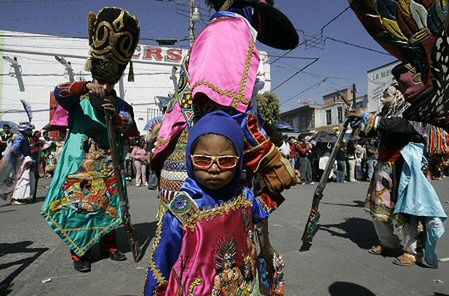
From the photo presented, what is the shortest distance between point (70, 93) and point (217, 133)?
223 cm

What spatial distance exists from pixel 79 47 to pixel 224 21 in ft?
86.8

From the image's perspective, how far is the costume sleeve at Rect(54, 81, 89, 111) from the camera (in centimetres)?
322

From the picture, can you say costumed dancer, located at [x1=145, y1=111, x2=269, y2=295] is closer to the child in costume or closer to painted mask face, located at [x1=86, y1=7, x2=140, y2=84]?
the child in costume

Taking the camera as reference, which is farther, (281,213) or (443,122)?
(281,213)

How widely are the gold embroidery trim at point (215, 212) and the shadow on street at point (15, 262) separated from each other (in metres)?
2.37

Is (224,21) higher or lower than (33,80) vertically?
lower

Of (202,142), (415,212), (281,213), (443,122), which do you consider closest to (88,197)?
(202,142)

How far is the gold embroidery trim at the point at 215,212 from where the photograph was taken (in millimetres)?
1758

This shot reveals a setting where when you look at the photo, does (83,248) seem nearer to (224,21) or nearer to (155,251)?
(155,251)

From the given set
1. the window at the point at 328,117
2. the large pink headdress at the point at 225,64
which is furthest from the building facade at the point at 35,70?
the large pink headdress at the point at 225,64

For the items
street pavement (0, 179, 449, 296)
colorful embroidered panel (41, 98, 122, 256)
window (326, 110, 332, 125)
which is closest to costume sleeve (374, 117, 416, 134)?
street pavement (0, 179, 449, 296)

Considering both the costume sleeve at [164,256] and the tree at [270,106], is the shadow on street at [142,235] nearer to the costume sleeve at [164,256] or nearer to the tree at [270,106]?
the costume sleeve at [164,256]

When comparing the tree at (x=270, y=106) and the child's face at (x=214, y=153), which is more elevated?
the tree at (x=270, y=106)

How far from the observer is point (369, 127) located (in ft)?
13.4
